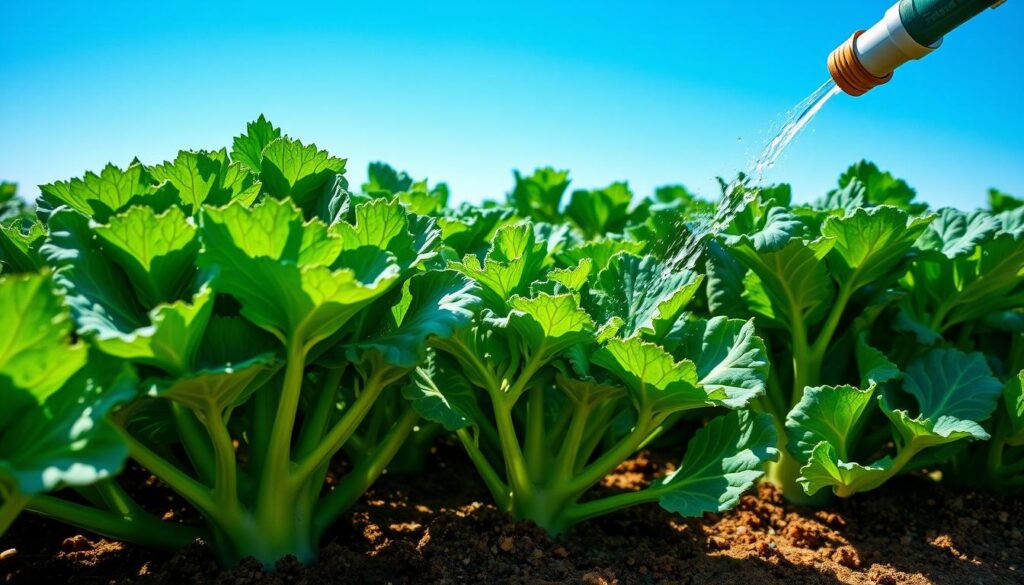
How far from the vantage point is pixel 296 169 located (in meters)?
2.53

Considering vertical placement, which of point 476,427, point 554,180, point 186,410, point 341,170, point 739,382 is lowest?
point 186,410

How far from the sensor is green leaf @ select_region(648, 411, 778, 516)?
8.15ft

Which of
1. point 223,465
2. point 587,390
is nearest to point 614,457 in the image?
point 587,390

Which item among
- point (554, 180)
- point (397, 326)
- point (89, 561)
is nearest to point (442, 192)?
point (554, 180)

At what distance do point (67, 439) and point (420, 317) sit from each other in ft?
2.99

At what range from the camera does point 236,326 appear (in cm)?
206

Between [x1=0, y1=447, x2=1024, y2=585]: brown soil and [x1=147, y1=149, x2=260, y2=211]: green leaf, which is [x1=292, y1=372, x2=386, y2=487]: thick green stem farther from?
[x1=147, y1=149, x2=260, y2=211]: green leaf

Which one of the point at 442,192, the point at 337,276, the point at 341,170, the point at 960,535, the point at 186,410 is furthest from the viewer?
the point at 442,192

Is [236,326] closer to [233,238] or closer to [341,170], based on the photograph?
[233,238]

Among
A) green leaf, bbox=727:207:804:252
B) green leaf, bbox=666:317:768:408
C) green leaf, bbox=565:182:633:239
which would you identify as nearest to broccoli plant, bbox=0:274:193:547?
green leaf, bbox=666:317:768:408

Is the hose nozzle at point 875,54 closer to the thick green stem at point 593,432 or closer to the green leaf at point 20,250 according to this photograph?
the thick green stem at point 593,432

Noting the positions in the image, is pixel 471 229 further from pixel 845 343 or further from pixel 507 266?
pixel 845 343

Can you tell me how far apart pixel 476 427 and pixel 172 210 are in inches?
46.9

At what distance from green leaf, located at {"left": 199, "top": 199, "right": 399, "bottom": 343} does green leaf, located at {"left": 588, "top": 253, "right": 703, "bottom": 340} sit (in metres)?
1.01
